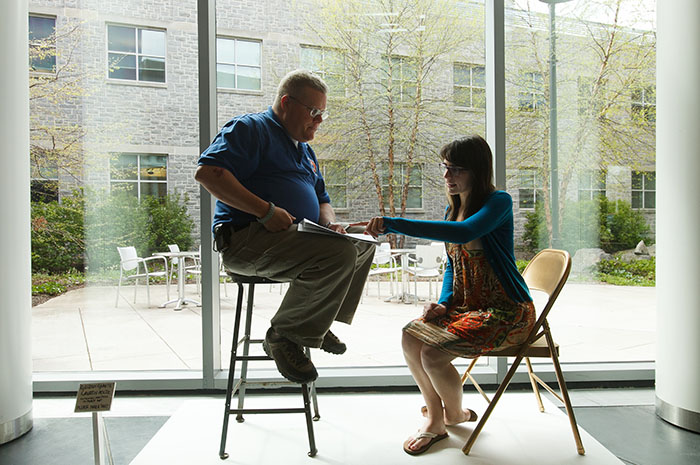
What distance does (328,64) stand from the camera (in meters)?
3.10

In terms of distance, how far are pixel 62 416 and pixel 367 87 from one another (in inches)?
104

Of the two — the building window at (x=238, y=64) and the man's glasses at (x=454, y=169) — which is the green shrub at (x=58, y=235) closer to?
the building window at (x=238, y=64)

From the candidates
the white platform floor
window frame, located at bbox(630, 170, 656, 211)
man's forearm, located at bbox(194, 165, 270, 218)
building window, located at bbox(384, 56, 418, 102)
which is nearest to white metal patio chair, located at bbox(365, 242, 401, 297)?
the white platform floor

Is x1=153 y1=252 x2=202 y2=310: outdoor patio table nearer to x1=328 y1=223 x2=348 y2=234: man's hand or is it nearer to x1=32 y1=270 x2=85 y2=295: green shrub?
x1=32 y1=270 x2=85 y2=295: green shrub

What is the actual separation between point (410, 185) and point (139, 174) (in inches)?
67.9

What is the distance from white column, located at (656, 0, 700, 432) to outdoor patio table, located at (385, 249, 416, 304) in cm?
142

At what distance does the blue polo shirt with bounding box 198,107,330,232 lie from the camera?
6.54 feet

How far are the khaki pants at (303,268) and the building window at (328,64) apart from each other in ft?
4.80

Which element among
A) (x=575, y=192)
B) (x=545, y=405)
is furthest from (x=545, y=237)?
(x=545, y=405)

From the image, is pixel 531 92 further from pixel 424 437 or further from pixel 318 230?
pixel 424 437

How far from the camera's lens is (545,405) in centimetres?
266

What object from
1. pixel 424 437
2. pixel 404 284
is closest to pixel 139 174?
pixel 404 284

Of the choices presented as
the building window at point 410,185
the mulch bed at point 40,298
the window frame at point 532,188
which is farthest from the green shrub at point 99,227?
the window frame at point 532,188

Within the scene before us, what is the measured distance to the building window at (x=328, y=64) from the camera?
3053 mm
